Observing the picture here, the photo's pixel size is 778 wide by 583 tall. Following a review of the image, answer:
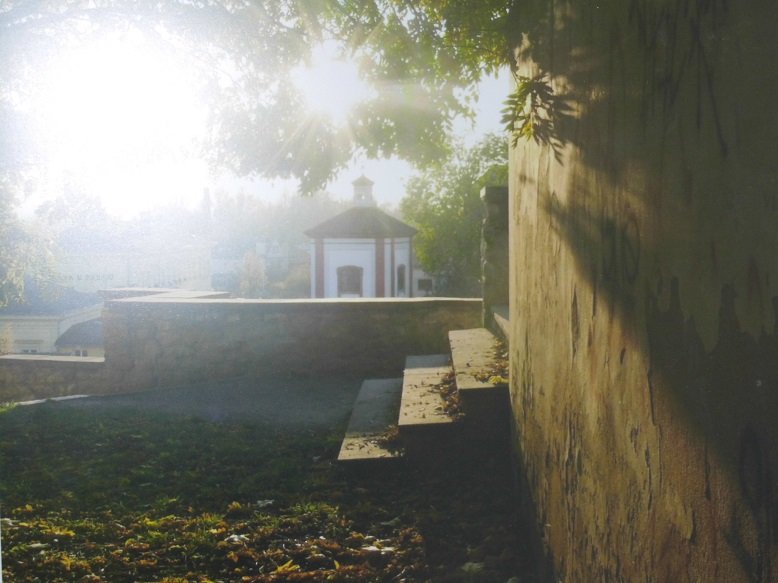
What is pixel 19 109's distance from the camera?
32.8 feet

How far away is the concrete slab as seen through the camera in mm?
3855

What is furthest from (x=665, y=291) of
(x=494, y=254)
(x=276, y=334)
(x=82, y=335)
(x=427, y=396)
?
(x=82, y=335)

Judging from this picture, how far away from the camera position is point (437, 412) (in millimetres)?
4137

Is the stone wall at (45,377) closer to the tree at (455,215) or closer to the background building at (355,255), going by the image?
the tree at (455,215)

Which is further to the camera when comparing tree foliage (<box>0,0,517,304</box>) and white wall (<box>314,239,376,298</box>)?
white wall (<box>314,239,376,298</box>)

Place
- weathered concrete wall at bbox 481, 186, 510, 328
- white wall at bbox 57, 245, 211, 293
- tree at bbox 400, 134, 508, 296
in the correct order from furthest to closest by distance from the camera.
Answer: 1. tree at bbox 400, 134, 508, 296
2. white wall at bbox 57, 245, 211, 293
3. weathered concrete wall at bbox 481, 186, 510, 328

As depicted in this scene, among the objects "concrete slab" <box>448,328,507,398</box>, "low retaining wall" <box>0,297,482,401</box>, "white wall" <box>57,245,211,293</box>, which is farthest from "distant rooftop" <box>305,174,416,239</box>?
"concrete slab" <box>448,328,507,398</box>

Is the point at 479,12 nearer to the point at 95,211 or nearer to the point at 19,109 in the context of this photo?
the point at 19,109

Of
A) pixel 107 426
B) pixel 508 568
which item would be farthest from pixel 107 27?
pixel 508 568

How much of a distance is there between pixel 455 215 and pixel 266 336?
2814cm

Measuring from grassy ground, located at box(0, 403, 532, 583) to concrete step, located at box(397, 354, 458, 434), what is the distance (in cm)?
22

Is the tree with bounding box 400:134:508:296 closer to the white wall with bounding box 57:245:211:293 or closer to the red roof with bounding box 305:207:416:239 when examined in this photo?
the red roof with bounding box 305:207:416:239

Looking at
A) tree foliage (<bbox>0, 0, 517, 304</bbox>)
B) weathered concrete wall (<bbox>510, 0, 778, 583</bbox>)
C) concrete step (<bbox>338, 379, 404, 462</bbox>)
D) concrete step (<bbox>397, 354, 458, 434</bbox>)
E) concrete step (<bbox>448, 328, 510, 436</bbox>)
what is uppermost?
tree foliage (<bbox>0, 0, 517, 304</bbox>)

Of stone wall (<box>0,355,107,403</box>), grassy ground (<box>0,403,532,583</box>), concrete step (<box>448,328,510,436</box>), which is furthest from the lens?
stone wall (<box>0,355,107,403</box>)
